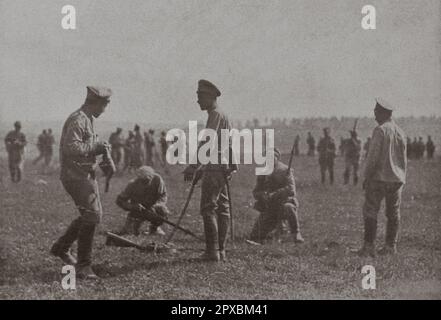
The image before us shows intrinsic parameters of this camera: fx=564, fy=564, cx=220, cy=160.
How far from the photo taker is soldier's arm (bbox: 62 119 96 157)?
6719 mm

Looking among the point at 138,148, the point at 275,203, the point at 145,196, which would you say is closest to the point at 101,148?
the point at 145,196

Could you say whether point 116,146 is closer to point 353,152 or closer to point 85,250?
point 353,152

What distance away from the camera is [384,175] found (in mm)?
8508

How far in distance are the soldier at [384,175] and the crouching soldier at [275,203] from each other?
139cm

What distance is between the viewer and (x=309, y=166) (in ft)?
107

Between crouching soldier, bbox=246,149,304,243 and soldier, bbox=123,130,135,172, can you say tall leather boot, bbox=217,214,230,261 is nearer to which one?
crouching soldier, bbox=246,149,304,243

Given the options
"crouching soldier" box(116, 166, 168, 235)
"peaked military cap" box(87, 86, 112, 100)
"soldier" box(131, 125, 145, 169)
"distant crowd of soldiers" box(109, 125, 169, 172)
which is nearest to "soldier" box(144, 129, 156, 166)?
"distant crowd of soldiers" box(109, 125, 169, 172)

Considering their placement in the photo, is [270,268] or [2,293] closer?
[2,293]

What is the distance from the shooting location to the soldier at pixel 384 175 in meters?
8.50

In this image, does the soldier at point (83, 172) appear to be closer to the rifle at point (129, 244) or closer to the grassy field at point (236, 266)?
the grassy field at point (236, 266)

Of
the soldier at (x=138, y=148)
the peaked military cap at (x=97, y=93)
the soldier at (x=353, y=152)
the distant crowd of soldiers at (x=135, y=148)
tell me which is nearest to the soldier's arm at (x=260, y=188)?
the peaked military cap at (x=97, y=93)
